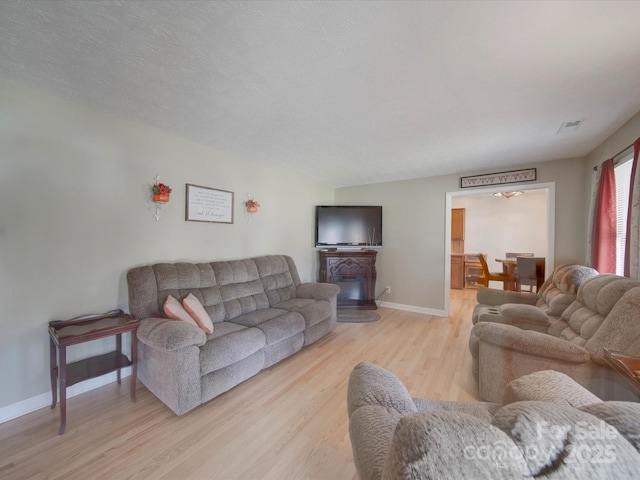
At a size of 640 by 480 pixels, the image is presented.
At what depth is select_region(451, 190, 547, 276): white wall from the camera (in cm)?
579

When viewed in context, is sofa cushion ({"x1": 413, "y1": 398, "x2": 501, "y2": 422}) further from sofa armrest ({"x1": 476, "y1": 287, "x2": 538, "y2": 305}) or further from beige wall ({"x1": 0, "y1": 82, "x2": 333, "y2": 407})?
beige wall ({"x1": 0, "y1": 82, "x2": 333, "y2": 407})

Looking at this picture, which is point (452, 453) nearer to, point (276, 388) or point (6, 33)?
point (276, 388)

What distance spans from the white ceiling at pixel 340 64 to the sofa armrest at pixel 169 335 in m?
1.72

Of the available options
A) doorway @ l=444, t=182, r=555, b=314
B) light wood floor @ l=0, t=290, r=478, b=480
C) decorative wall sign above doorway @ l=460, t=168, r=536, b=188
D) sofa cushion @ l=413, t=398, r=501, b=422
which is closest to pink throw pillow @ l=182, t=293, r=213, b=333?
light wood floor @ l=0, t=290, r=478, b=480

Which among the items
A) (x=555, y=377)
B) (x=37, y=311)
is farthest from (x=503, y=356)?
(x=37, y=311)

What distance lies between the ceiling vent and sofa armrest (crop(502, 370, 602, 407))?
2.39 meters

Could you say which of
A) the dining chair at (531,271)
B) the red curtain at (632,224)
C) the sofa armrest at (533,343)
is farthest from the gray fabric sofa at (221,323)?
the dining chair at (531,271)

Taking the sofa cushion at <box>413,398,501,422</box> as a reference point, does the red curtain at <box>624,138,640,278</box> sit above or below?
above

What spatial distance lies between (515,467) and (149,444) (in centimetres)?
197

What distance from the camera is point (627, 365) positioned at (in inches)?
42.6

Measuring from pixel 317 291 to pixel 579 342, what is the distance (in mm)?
2428

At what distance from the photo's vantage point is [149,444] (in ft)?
4.95

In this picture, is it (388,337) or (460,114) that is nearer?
(460,114)

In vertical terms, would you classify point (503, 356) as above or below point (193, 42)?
below
